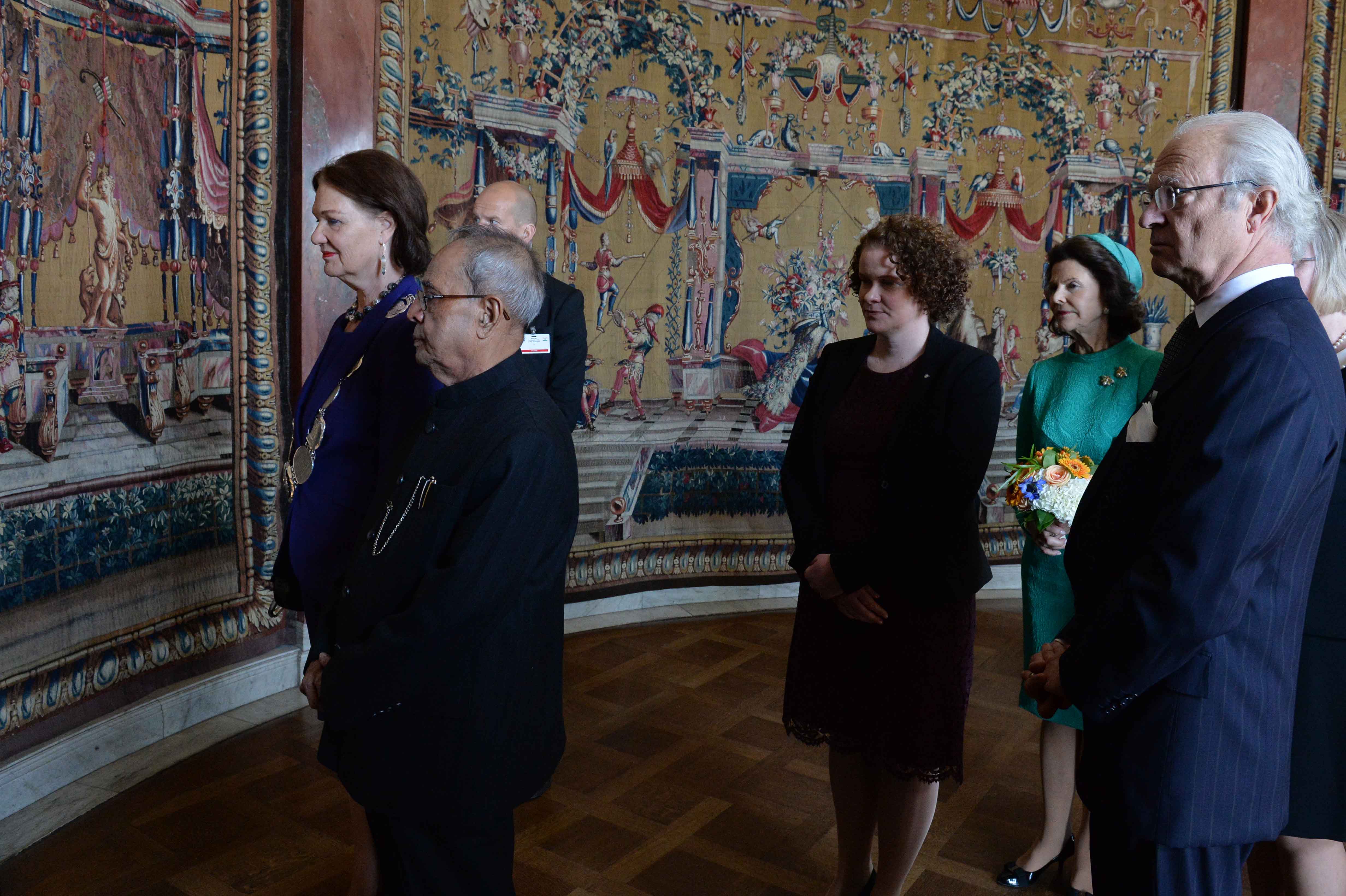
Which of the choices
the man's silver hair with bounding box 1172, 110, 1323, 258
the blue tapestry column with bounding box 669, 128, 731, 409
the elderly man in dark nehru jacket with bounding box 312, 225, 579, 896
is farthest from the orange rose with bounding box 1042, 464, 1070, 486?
the blue tapestry column with bounding box 669, 128, 731, 409

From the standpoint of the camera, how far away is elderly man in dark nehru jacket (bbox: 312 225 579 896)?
1882mm

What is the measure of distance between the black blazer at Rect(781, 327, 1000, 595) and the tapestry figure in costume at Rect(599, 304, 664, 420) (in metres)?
3.88

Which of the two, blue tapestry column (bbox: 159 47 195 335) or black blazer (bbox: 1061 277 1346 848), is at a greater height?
blue tapestry column (bbox: 159 47 195 335)

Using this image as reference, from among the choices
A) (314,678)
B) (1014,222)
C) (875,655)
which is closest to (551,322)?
(875,655)

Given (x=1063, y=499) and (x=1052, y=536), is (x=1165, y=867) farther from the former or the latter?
(x=1052, y=536)

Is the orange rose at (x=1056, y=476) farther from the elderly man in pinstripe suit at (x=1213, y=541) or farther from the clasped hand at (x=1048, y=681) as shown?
the elderly man in pinstripe suit at (x=1213, y=541)

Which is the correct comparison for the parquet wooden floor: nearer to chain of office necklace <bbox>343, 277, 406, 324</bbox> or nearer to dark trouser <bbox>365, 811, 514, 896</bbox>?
dark trouser <bbox>365, 811, 514, 896</bbox>

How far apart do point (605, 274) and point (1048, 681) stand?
4865mm

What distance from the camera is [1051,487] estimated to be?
2.82m

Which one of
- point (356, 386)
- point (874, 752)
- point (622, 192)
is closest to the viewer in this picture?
point (356, 386)

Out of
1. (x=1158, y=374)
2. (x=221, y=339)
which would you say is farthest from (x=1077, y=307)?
(x=221, y=339)

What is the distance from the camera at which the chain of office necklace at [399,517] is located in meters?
1.97

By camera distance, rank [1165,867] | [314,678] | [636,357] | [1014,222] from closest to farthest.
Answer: [1165,867] < [314,678] < [636,357] < [1014,222]

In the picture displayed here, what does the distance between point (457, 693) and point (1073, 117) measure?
712 centimetres
